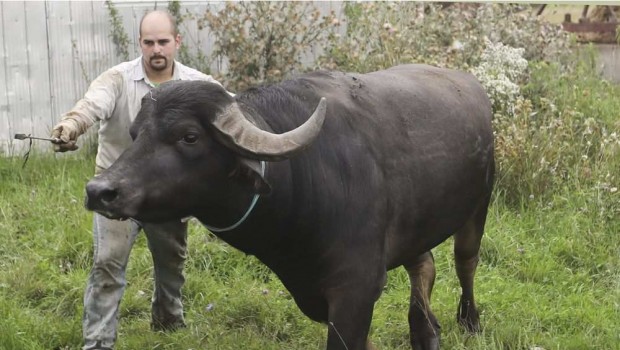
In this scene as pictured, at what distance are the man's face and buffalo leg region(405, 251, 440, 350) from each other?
196 centimetres

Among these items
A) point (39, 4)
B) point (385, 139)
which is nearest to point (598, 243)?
point (385, 139)

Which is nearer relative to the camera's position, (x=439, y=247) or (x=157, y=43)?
(x=157, y=43)

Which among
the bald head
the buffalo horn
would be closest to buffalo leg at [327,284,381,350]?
the buffalo horn

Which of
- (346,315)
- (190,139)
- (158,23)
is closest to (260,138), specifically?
(190,139)

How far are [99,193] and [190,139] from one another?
47cm

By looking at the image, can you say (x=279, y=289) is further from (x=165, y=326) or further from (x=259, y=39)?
(x=259, y=39)

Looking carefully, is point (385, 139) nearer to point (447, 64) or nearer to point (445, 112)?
point (445, 112)

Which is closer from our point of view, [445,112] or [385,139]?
[385,139]

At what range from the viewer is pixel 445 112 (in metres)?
5.58

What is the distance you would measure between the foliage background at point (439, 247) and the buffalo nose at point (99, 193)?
208 cm

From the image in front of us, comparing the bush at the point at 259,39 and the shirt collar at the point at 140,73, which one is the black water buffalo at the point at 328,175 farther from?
the bush at the point at 259,39

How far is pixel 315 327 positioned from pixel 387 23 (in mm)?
4624

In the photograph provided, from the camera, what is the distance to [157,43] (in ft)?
18.8

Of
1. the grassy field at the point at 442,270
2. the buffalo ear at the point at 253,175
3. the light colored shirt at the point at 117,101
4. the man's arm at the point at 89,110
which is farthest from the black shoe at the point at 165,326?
the buffalo ear at the point at 253,175
